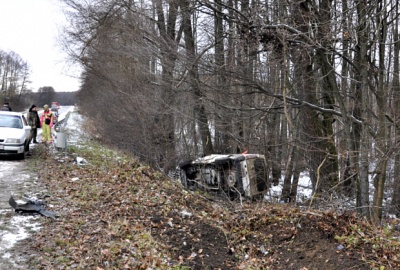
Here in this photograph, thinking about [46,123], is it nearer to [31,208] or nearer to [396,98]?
[31,208]

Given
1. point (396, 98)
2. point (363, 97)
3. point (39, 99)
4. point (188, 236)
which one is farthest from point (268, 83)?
point (39, 99)

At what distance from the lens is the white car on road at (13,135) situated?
12.5 metres

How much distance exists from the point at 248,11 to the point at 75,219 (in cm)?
589

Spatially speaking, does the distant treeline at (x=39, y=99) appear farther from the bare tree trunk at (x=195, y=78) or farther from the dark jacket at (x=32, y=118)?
the bare tree trunk at (x=195, y=78)

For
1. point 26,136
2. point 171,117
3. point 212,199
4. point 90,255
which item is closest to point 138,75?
point 171,117

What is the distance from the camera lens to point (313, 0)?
1034 cm

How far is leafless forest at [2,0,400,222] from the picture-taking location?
30.4ft

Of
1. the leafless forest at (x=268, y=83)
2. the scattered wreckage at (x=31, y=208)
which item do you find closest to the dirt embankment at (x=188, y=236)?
the scattered wreckage at (x=31, y=208)

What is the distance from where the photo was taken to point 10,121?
13812mm

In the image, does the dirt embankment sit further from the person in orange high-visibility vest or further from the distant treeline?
the distant treeline

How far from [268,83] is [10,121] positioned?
898 centimetres

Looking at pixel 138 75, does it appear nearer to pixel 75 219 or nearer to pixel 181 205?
pixel 181 205

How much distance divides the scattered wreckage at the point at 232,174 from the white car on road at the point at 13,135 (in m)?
5.55

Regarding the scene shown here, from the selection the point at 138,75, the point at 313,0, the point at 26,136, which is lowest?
the point at 26,136
